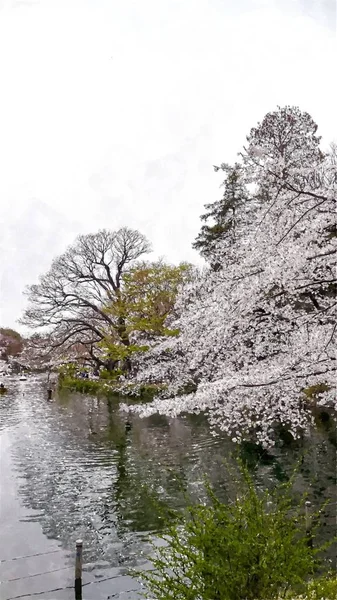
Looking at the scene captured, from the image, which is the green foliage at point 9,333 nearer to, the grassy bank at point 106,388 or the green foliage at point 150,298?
the grassy bank at point 106,388

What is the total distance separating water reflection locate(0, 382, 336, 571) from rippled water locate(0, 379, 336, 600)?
0.03 metres

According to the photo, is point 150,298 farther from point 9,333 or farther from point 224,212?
point 9,333

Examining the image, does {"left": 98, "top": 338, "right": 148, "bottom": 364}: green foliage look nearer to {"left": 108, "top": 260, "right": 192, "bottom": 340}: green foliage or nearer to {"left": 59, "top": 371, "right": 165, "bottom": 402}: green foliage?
{"left": 108, "top": 260, "right": 192, "bottom": 340}: green foliage

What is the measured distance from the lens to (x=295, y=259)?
6.49 m

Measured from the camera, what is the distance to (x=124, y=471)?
44.3ft

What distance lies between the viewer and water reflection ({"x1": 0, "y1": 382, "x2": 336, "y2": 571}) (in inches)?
375

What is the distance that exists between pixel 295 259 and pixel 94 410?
21.4 meters

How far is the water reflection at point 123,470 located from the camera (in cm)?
953

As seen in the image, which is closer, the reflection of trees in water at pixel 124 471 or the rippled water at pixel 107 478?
the rippled water at pixel 107 478

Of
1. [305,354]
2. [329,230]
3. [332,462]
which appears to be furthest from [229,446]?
[329,230]

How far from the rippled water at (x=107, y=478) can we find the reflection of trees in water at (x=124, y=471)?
0.03m

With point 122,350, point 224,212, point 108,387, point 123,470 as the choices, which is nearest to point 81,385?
point 108,387

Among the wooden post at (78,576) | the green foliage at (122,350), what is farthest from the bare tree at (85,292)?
the wooden post at (78,576)

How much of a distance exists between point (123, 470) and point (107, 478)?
83cm
